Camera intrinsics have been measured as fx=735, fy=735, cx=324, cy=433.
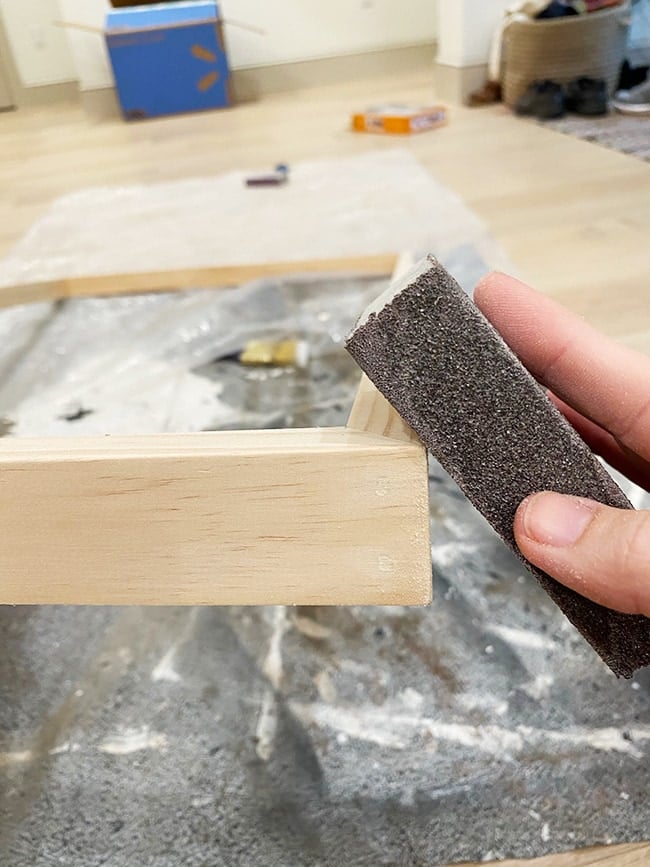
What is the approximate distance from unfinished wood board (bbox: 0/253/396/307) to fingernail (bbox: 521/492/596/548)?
98cm

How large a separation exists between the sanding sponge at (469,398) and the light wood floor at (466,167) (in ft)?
1.00

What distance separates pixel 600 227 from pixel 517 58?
1.09 meters

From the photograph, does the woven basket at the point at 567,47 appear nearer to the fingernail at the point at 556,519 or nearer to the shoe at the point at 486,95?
the shoe at the point at 486,95

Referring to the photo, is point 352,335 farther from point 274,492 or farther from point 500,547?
point 500,547

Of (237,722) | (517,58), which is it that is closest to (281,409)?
(237,722)

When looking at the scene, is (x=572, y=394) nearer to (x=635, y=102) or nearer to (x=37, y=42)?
(x=635, y=102)

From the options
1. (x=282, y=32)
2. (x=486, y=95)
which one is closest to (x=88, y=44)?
(x=282, y=32)

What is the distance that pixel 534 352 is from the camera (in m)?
0.54

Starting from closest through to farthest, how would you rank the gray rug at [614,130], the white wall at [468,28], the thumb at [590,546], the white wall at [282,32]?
1. the thumb at [590,546]
2. the gray rug at [614,130]
3. the white wall at [468,28]
4. the white wall at [282,32]

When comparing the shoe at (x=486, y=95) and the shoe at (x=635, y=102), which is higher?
the shoe at (x=635, y=102)

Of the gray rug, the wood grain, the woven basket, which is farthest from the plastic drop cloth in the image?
the woven basket

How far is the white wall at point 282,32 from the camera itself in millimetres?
2916

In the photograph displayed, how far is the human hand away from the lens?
41cm

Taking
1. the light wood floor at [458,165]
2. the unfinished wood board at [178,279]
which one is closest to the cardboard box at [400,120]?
the light wood floor at [458,165]
